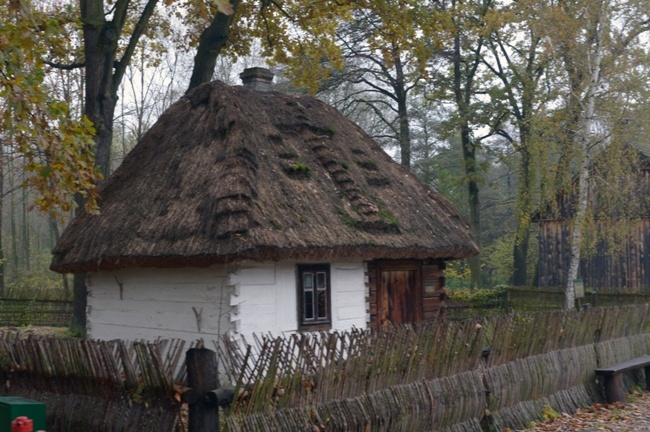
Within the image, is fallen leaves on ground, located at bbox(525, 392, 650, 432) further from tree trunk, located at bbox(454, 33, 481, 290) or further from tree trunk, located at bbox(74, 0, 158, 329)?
tree trunk, located at bbox(454, 33, 481, 290)

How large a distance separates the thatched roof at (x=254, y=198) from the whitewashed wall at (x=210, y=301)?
1.70 ft

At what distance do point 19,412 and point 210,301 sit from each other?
4.98 meters

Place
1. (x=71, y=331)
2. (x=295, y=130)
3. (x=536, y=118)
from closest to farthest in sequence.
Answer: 1. (x=295, y=130)
2. (x=71, y=331)
3. (x=536, y=118)

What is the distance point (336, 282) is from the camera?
38.9 ft

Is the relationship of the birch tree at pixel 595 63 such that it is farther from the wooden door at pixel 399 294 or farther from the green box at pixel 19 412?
the green box at pixel 19 412

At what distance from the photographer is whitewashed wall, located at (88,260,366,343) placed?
1043 cm

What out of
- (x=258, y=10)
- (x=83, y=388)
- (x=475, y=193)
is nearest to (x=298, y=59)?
(x=258, y=10)

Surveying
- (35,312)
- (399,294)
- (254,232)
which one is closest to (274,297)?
(254,232)

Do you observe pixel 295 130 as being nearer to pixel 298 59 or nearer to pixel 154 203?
pixel 154 203

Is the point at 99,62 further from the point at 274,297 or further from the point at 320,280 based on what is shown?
the point at 274,297

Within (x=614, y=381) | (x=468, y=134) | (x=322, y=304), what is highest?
(x=468, y=134)

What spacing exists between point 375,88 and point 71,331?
1615 centimetres

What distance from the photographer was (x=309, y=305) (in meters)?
11.5

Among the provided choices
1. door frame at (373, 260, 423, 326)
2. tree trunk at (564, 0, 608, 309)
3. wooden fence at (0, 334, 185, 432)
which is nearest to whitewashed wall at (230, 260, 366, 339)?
door frame at (373, 260, 423, 326)
